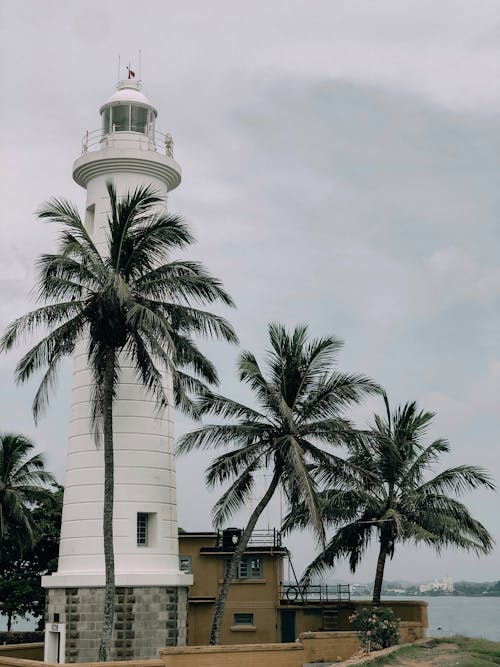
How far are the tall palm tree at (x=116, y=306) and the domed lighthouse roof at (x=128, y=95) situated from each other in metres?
5.65

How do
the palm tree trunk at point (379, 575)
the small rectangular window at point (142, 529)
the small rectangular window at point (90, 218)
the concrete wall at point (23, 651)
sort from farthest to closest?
the small rectangular window at point (90, 218) → the palm tree trunk at point (379, 575) → the concrete wall at point (23, 651) → the small rectangular window at point (142, 529)

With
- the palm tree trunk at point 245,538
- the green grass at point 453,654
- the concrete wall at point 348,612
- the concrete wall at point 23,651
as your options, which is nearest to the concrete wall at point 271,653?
the green grass at point 453,654

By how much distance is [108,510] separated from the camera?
→ 28656 mm

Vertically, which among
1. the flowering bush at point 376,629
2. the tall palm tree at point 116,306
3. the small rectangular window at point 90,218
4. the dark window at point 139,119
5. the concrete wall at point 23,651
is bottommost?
the concrete wall at point 23,651

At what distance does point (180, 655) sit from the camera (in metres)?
26.5

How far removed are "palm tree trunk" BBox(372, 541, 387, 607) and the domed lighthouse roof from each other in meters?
18.3

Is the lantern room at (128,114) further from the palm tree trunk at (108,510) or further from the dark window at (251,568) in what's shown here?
the dark window at (251,568)

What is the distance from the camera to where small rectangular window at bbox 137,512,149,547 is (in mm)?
31219

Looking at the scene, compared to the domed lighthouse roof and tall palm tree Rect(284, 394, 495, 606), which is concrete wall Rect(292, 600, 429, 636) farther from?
the domed lighthouse roof

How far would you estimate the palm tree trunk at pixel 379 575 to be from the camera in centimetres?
3347

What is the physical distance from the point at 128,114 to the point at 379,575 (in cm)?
1924

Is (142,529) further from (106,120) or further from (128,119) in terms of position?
(106,120)

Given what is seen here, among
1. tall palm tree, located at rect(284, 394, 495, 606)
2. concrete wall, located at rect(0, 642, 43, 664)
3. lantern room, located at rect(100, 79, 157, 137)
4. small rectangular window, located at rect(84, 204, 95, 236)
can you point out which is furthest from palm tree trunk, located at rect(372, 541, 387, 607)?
lantern room, located at rect(100, 79, 157, 137)

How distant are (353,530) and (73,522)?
10.4 m
